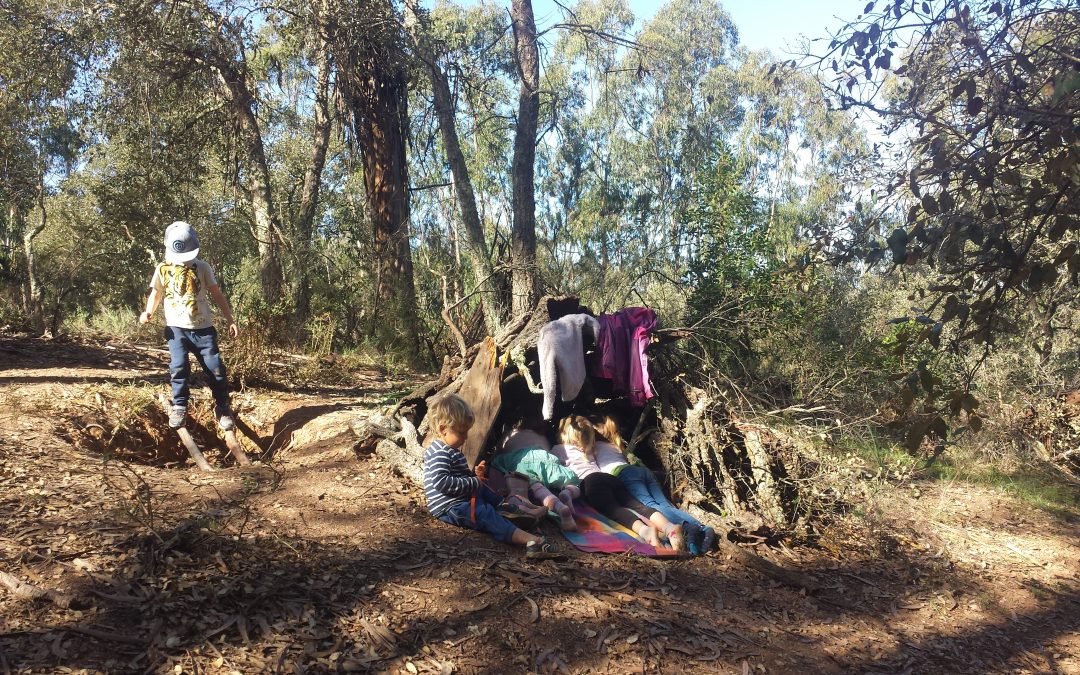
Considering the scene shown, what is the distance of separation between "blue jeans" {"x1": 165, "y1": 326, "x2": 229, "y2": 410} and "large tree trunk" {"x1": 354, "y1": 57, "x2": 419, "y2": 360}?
454cm

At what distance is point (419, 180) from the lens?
21984mm

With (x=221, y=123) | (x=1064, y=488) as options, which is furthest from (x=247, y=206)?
(x=1064, y=488)

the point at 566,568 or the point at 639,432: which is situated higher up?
the point at 639,432

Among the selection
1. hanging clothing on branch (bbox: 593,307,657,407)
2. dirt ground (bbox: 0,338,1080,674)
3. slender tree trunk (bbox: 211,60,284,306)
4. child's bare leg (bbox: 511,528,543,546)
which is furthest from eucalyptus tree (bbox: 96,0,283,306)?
child's bare leg (bbox: 511,528,543,546)

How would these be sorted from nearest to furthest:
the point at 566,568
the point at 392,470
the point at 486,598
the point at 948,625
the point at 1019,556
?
the point at 486,598 < the point at 566,568 < the point at 948,625 < the point at 392,470 < the point at 1019,556

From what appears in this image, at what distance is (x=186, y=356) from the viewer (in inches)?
215

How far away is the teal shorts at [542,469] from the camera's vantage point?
5.07m

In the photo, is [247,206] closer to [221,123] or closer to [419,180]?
[221,123]

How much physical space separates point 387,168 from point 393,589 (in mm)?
8338

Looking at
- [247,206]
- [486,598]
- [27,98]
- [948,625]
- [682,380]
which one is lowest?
[948,625]

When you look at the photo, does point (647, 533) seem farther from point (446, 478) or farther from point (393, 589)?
point (393, 589)

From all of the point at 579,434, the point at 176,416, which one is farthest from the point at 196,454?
the point at 579,434

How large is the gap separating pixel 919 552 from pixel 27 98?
10.9 meters

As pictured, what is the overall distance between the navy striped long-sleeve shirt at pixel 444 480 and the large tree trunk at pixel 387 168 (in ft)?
19.5
